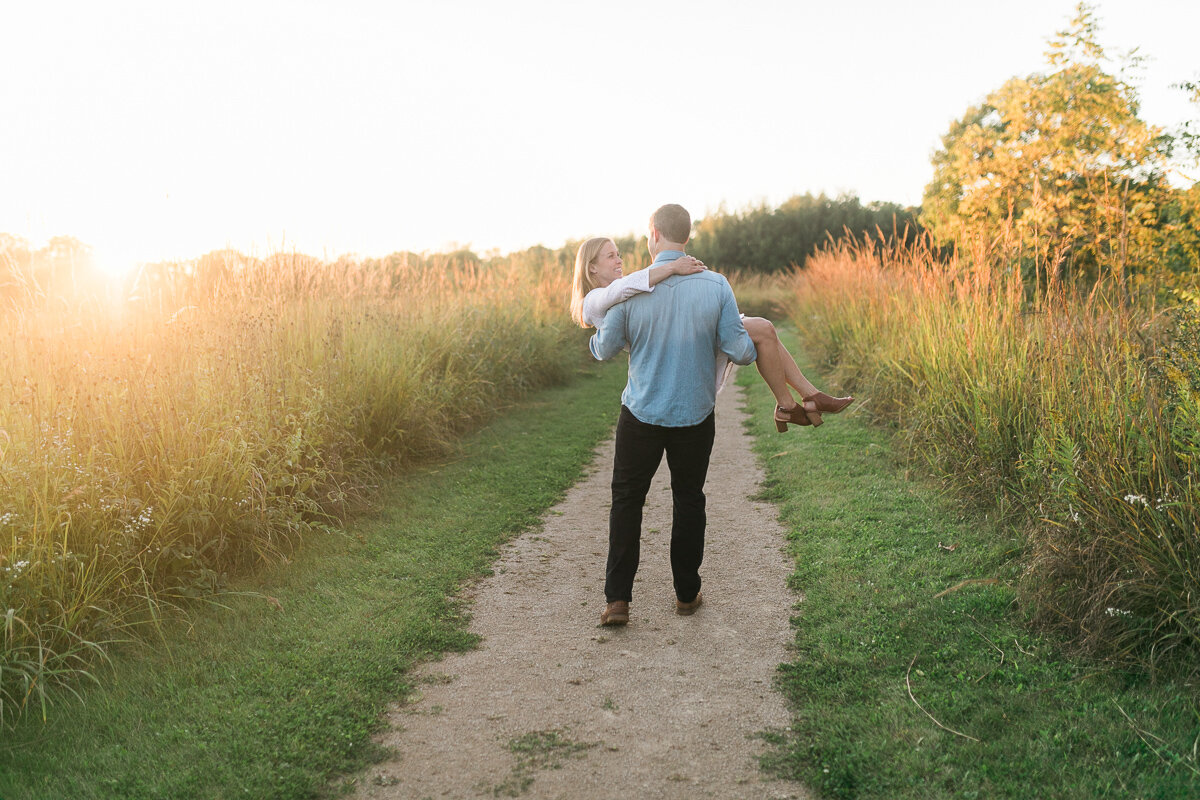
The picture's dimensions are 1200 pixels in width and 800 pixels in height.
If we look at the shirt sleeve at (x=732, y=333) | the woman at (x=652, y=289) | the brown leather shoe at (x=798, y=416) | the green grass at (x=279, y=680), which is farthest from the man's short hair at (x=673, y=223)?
the green grass at (x=279, y=680)

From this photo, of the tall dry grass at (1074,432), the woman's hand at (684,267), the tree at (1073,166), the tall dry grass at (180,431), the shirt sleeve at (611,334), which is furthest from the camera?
the tree at (1073,166)

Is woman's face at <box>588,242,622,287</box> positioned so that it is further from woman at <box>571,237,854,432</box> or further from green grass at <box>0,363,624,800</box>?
green grass at <box>0,363,624,800</box>

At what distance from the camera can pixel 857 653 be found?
328 centimetres

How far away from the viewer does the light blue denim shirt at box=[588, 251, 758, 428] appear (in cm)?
352

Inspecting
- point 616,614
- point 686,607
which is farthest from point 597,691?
point 686,607

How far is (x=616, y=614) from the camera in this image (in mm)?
3730

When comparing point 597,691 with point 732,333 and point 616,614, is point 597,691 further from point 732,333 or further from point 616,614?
point 732,333

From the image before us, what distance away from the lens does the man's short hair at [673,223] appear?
143 inches

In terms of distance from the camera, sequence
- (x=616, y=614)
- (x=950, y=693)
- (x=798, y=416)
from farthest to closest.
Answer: (x=798, y=416), (x=616, y=614), (x=950, y=693)

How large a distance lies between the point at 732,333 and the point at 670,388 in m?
0.37

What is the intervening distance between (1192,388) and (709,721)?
2.41m

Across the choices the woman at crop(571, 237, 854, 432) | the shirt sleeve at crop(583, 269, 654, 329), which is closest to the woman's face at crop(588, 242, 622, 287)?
the woman at crop(571, 237, 854, 432)

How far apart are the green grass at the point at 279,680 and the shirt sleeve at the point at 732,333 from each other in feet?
5.75

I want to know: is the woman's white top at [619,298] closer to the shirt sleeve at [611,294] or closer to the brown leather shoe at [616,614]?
the shirt sleeve at [611,294]
